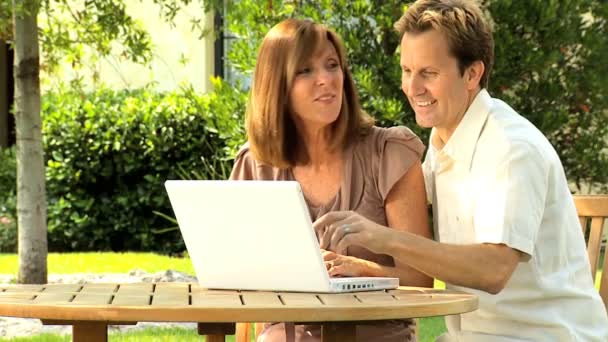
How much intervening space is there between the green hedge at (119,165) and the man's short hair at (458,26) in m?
7.70

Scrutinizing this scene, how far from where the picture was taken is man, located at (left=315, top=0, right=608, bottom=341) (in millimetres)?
3381

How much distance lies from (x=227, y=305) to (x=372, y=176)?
118 centimetres

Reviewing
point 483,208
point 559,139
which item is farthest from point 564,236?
point 559,139

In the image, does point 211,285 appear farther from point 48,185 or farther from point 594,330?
point 48,185

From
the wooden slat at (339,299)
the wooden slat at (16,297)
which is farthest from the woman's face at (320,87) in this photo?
the wooden slat at (16,297)

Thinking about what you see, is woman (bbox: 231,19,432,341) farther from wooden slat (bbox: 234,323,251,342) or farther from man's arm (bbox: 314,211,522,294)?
man's arm (bbox: 314,211,522,294)

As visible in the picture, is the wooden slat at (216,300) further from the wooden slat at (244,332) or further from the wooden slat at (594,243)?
the wooden slat at (594,243)

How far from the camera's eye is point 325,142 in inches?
165

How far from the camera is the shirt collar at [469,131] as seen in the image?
11.9 ft

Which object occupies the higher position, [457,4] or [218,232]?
[457,4]

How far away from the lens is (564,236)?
11.8 feet

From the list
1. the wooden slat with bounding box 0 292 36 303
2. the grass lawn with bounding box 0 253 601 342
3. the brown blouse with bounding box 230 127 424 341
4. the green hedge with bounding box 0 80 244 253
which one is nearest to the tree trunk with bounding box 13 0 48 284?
the grass lawn with bounding box 0 253 601 342

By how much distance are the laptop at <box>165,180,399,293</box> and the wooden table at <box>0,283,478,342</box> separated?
0.17 feet

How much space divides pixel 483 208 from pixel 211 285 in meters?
0.82
